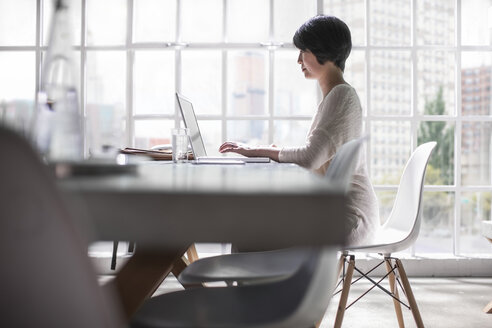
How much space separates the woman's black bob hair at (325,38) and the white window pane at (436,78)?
6.57 ft

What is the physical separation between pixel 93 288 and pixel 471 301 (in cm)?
313

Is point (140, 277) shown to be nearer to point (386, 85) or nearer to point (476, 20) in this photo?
point (386, 85)

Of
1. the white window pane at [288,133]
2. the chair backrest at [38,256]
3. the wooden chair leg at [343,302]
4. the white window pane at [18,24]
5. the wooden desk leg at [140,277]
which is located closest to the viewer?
the chair backrest at [38,256]

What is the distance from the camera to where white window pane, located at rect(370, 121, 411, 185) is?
400 centimetres

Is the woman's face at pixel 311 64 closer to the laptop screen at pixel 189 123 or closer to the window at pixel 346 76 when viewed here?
the laptop screen at pixel 189 123

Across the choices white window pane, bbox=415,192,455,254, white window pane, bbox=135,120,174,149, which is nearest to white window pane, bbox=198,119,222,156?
white window pane, bbox=135,120,174,149

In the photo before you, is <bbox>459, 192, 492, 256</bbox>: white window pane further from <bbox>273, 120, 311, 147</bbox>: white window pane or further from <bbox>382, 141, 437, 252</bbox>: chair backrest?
<bbox>382, 141, 437, 252</bbox>: chair backrest

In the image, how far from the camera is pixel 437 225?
4.09 meters

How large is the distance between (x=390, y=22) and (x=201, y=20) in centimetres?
146

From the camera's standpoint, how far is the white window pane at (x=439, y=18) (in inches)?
158

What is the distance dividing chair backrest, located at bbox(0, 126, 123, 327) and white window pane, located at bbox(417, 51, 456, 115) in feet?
12.6

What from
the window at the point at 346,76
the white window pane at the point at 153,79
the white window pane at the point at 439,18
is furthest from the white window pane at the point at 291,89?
the white window pane at the point at 439,18

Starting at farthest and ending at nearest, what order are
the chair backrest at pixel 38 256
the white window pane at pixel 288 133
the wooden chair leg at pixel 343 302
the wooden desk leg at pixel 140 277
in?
the white window pane at pixel 288 133 < the wooden chair leg at pixel 343 302 < the wooden desk leg at pixel 140 277 < the chair backrest at pixel 38 256

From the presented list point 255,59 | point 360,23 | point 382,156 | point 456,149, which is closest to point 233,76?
point 255,59
